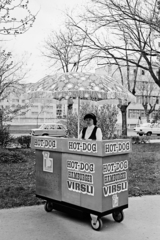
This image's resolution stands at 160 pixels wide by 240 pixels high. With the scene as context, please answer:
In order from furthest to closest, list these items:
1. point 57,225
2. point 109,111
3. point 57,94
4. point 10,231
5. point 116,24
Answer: point 109,111 < point 116,24 < point 57,94 < point 57,225 < point 10,231

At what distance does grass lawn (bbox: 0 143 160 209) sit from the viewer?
5.87m

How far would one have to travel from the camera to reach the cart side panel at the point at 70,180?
4.67 m

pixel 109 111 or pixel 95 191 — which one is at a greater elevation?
pixel 109 111

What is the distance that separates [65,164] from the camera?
15.8ft

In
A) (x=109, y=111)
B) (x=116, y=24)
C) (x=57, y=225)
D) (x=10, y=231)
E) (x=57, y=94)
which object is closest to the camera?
(x=10, y=231)

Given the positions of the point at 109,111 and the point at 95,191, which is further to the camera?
the point at 109,111

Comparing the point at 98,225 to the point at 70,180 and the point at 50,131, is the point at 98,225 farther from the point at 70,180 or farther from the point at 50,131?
the point at 50,131

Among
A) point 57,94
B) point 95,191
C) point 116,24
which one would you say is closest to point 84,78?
point 57,94

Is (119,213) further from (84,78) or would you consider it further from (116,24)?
(116,24)

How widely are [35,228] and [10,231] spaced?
374 millimetres

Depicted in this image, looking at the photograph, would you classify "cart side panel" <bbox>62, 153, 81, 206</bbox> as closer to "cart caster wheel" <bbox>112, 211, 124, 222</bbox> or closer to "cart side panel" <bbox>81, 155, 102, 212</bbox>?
"cart side panel" <bbox>81, 155, 102, 212</bbox>

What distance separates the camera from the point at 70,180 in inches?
188

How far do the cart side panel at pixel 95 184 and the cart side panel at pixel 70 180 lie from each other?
0.64ft

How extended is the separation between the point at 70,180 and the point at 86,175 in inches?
14.7
